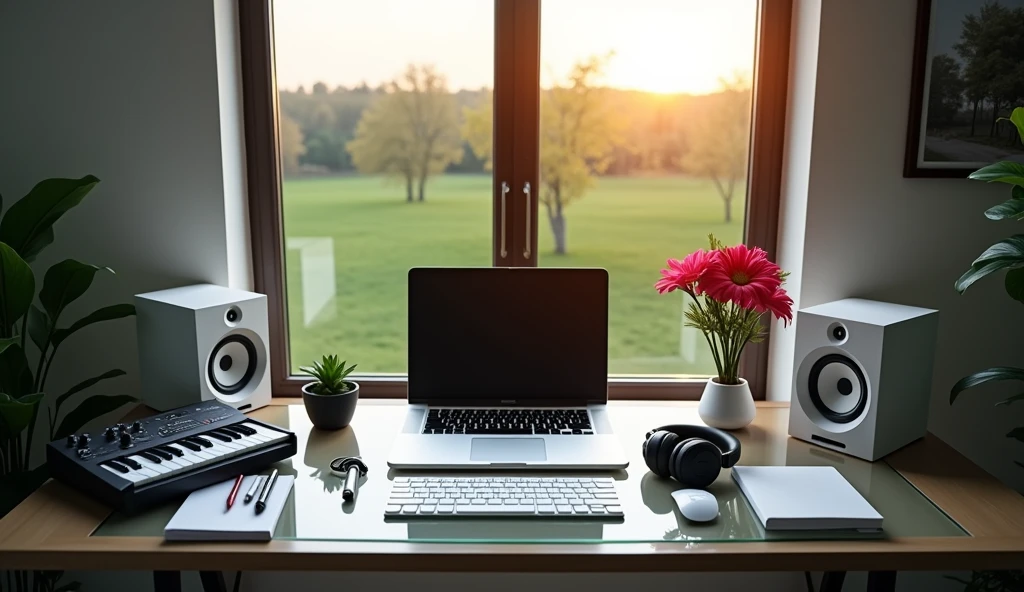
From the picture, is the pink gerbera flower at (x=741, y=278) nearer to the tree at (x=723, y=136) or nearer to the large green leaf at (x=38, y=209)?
the tree at (x=723, y=136)

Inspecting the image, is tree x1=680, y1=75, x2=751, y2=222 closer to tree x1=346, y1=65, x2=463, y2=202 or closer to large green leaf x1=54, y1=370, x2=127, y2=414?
tree x1=346, y1=65, x2=463, y2=202

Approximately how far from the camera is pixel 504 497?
4.64 ft

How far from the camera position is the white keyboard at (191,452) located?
1400mm

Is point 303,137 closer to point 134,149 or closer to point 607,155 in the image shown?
point 134,149

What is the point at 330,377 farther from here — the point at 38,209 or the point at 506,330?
the point at 38,209

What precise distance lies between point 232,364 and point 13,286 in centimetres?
49

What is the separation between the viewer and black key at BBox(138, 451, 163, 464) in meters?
1.44

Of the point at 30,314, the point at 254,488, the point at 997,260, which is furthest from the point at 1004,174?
the point at 30,314

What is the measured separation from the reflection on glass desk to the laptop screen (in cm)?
19

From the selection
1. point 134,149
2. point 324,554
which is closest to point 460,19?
point 134,149

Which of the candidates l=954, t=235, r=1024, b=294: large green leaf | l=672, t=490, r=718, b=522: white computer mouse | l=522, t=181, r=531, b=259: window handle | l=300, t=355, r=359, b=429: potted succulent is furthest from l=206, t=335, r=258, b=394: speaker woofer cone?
l=954, t=235, r=1024, b=294: large green leaf

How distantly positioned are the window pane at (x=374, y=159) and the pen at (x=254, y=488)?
80cm

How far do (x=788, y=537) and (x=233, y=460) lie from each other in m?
1.01

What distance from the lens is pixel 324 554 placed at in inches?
49.6
